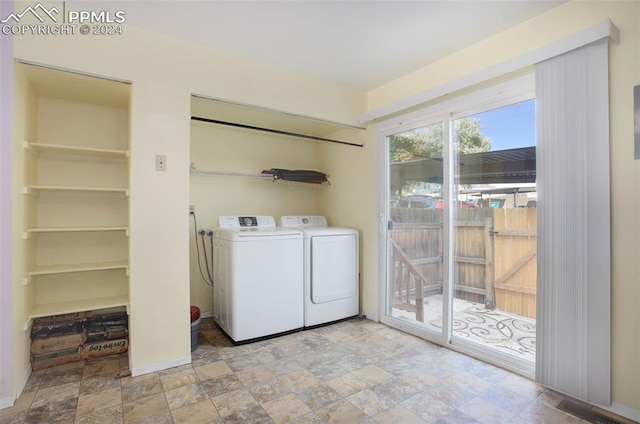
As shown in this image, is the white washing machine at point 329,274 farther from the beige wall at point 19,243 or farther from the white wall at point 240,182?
the beige wall at point 19,243

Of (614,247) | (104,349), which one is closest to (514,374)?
(614,247)

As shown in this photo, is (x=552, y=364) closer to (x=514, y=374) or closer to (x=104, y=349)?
(x=514, y=374)

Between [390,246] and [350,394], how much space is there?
5.51 feet

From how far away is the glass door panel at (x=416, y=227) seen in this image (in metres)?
2.93

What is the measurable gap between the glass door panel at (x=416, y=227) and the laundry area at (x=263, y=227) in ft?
1.64

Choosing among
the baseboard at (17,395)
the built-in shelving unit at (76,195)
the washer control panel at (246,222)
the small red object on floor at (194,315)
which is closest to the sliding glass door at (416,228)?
the washer control panel at (246,222)

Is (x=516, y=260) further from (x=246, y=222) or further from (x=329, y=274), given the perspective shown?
(x=246, y=222)

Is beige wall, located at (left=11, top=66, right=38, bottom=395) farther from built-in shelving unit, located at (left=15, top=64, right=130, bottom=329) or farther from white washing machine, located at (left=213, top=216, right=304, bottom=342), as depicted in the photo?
white washing machine, located at (left=213, top=216, right=304, bottom=342)

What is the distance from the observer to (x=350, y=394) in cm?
208

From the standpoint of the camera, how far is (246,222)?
3500 mm

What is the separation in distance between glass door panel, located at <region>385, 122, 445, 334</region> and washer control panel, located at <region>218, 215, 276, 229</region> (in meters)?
1.40

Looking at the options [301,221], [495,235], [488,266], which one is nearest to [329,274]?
[301,221]

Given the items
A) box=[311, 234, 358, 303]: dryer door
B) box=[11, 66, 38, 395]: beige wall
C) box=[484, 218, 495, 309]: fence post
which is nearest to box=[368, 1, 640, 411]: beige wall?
box=[484, 218, 495, 309]: fence post

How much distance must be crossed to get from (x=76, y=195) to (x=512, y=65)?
3.71 metres
